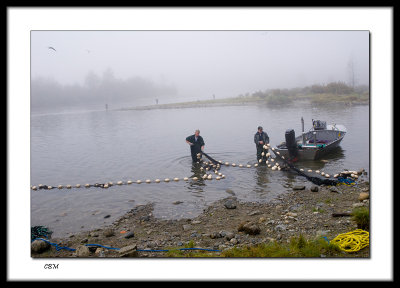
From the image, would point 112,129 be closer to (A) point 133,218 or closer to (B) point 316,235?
(A) point 133,218

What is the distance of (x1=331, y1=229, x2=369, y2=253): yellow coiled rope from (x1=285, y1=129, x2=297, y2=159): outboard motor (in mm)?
7363

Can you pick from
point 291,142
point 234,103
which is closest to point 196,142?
point 291,142

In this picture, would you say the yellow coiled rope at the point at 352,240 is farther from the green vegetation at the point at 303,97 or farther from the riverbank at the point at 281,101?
the green vegetation at the point at 303,97

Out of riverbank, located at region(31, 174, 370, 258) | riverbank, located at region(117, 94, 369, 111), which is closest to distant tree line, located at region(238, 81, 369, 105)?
riverbank, located at region(117, 94, 369, 111)

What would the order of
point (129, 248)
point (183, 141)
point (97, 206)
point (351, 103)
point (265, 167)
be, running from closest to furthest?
point (129, 248), point (97, 206), point (265, 167), point (183, 141), point (351, 103)

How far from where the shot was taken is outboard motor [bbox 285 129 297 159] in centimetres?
1397

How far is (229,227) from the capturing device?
868 cm

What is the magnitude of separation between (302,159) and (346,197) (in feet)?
17.8

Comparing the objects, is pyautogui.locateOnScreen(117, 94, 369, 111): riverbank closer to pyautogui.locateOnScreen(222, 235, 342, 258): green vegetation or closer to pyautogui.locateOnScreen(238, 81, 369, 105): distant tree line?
pyautogui.locateOnScreen(238, 81, 369, 105): distant tree line

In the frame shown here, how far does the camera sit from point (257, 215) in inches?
372

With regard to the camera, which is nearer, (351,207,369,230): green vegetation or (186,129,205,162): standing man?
(351,207,369,230): green vegetation

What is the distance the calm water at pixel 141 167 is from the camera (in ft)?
36.6

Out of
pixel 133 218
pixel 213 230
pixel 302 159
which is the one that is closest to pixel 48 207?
pixel 133 218

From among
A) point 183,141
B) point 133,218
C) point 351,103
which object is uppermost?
point 351,103
